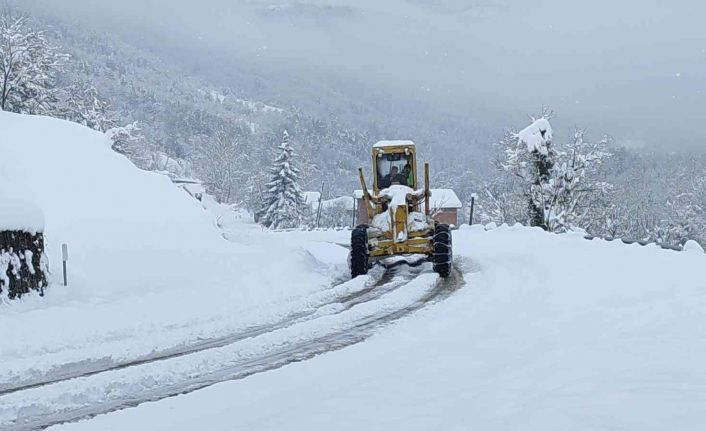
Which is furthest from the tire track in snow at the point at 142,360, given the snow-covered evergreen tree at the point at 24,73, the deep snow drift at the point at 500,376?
the snow-covered evergreen tree at the point at 24,73

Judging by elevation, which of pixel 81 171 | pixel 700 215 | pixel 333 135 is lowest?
pixel 700 215

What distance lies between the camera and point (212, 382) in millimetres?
6531

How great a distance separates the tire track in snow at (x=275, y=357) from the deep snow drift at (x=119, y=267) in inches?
40.1

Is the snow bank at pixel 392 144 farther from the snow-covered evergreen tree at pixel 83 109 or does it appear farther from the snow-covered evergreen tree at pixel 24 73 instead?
the snow-covered evergreen tree at pixel 83 109

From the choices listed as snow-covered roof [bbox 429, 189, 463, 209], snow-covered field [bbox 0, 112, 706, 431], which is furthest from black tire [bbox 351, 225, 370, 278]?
snow-covered roof [bbox 429, 189, 463, 209]

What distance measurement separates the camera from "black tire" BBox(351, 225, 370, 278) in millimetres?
14781

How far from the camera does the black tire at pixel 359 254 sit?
14.8 metres

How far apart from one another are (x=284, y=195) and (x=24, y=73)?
23162 millimetres

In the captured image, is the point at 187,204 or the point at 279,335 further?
the point at 187,204

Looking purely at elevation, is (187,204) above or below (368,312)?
above

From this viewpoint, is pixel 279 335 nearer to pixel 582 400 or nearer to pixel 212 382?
pixel 212 382

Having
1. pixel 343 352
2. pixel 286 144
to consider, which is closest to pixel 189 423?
pixel 343 352

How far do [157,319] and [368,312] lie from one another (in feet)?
10.1

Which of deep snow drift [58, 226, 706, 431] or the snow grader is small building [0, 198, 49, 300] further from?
the snow grader
